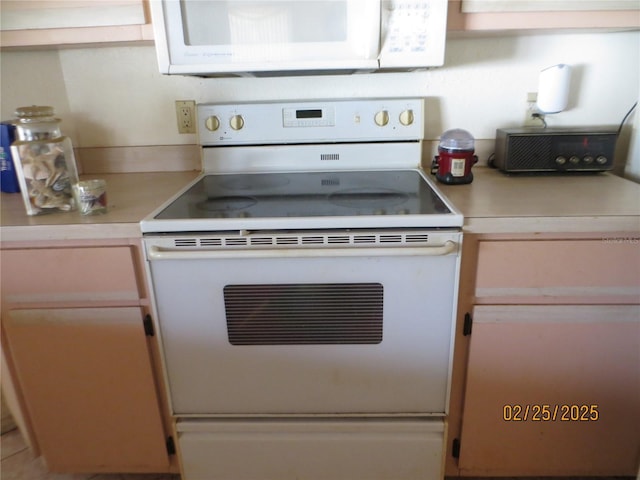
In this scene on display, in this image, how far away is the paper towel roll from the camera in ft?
4.47

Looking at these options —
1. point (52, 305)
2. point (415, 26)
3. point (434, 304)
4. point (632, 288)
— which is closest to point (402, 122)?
point (415, 26)

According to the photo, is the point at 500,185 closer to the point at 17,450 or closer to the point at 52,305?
the point at 52,305

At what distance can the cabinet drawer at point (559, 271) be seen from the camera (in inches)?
39.7

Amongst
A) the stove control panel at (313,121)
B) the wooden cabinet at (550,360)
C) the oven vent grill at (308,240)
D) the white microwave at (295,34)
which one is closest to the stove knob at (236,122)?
the stove control panel at (313,121)

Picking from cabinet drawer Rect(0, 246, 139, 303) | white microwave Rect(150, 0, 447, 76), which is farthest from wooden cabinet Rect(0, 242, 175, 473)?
white microwave Rect(150, 0, 447, 76)

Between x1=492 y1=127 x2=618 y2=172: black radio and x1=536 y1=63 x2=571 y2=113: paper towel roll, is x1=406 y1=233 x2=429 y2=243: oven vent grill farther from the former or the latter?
x1=536 y1=63 x2=571 y2=113: paper towel roll

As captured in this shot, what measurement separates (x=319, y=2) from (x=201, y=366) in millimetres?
973

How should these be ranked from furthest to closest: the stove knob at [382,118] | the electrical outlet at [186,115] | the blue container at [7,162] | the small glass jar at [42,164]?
the electrical outlet at [186,115]
the stove knob at [382,118]
the blue container at [7,162]
the small glass jar at [42,164]

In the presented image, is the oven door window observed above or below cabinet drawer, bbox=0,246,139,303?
below

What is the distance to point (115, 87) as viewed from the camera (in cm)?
150

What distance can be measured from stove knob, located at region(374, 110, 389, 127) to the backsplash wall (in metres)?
0.12

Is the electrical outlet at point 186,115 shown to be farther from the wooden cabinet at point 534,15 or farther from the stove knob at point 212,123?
the wooden cabinet at point 534,15

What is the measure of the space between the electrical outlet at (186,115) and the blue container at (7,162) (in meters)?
0.49

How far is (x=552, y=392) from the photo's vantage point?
44.6 inches
